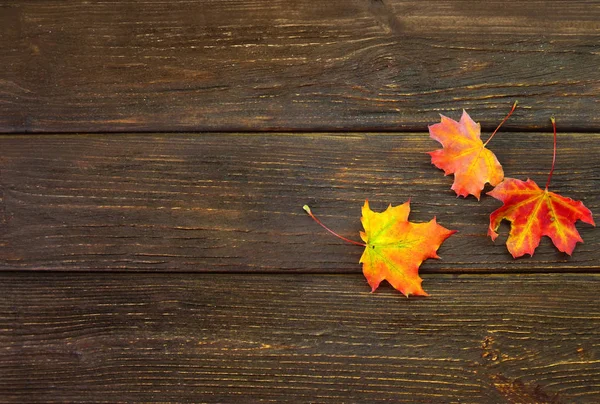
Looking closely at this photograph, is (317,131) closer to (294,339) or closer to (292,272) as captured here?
(292,272)

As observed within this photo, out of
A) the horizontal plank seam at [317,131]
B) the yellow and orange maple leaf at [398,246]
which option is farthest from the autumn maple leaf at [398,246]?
the horizontal plank seam at [317,131]

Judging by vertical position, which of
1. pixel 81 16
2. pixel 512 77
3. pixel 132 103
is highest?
pixel 512 77

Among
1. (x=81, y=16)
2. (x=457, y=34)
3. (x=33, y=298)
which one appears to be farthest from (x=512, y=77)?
(x=33, y=298)

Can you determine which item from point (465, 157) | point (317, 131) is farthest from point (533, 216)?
point (317, 131)

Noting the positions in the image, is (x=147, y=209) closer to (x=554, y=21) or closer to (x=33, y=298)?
(x=33, y=298)

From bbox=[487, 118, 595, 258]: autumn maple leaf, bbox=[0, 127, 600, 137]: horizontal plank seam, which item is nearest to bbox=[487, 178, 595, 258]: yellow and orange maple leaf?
bbox=[487, 118, 595, 258]: autumn maple leaf
